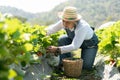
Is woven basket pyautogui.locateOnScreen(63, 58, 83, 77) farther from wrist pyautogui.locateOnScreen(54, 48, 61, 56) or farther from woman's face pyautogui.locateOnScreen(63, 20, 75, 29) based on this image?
woman's face pyautogui.locateOnScreen(63, 20, 75, 29)

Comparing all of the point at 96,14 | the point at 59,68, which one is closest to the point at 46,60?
the point at 59,68

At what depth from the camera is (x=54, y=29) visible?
7.03 m

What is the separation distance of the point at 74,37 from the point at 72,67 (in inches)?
21.8

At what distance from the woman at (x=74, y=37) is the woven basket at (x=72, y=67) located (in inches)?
8.0

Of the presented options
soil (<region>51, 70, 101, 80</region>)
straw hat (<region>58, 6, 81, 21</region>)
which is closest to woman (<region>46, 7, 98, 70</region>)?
straw hat (<region>58, 6, 81, 21</region>)

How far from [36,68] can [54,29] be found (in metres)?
1.12

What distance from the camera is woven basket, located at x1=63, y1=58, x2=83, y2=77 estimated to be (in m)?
6.59

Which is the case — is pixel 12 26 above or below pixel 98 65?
above

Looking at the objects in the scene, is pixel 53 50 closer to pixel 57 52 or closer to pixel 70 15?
pixel 57 52

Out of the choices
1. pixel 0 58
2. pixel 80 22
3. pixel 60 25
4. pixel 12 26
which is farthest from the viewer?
pixel 60 25

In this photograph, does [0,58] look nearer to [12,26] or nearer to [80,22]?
[12,26]

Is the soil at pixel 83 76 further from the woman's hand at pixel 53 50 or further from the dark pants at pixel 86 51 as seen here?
the woman's hand at pixel 53 50

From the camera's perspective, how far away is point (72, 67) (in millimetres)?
6617

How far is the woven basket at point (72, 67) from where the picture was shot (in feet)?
21.6
